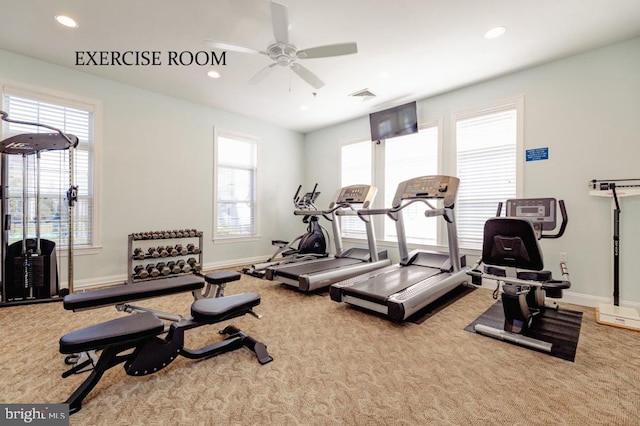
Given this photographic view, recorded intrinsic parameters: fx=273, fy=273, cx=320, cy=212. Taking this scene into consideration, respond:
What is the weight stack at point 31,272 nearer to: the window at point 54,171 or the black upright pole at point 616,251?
the window at point 54,171

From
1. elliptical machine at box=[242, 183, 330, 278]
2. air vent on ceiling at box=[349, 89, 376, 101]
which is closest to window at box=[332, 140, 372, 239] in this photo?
elliptical machine at box=[242, 183, 330, 278]

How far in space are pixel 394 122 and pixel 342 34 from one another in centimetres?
229

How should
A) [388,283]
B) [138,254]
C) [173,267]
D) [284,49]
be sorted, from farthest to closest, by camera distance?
[173,267] → [138,254] → [388,283] → [284,49]

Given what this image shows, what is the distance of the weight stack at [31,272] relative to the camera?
125 inches

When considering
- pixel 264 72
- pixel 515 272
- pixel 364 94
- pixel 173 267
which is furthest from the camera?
pixel 364 94

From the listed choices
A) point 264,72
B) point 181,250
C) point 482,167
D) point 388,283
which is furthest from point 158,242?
point 482,167

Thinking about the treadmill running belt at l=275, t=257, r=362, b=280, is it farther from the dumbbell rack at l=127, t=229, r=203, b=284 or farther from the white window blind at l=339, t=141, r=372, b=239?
the dumbbell rack at l=127, t=229, r=203, b=284

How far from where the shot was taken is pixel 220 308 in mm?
1905

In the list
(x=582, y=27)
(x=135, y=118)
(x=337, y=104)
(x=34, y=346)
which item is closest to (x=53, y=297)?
(x=34, y=346)

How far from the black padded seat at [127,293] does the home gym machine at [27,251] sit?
2.09m

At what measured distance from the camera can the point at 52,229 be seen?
12.3ft

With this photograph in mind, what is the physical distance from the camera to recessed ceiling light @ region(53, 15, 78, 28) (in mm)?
2797

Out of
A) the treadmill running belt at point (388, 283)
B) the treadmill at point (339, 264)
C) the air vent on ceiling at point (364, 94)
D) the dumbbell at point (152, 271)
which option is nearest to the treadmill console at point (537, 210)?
the treadmill running belt at point (388, 283)

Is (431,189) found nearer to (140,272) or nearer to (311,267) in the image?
(311,267)
